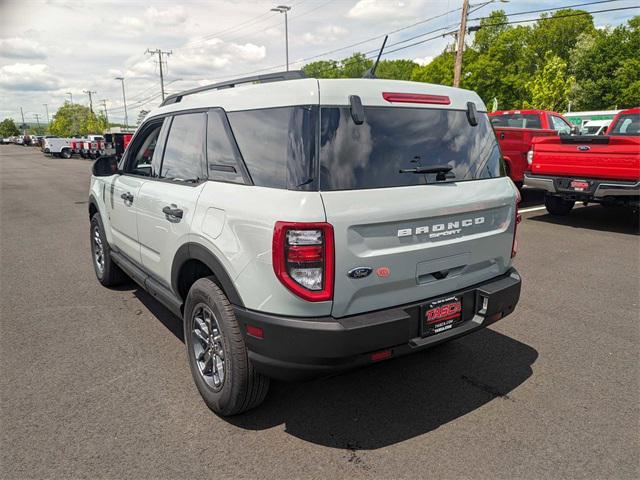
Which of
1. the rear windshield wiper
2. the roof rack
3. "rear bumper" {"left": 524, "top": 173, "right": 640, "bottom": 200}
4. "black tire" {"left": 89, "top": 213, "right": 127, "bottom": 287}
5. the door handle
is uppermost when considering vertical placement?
the roof rack

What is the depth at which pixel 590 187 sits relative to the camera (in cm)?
775

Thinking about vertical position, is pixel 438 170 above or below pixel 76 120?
below

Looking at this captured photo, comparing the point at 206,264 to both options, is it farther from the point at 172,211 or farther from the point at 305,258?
the point at 305,258

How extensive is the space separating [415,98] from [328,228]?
105 centimetres

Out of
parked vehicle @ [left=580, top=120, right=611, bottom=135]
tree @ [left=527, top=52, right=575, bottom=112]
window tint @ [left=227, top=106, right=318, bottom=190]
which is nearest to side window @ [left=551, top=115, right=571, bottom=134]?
parked vehicle @ [left=580, top=120, right=611, bottom=135]

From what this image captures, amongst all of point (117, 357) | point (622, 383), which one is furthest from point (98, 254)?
point (622, 383)

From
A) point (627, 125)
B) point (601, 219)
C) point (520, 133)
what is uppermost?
point (627, 125)

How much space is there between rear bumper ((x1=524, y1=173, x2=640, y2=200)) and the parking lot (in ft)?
10.4

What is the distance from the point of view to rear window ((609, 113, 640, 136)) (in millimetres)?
8609

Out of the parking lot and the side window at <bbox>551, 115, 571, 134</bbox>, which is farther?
the side window at <bbox>551, 115, 571, 134</bbox>

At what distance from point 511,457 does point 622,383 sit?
133 centimetres

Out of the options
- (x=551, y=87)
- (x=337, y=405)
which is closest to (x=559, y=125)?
(x=337, y=405)

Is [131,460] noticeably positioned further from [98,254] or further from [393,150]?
[98,254]

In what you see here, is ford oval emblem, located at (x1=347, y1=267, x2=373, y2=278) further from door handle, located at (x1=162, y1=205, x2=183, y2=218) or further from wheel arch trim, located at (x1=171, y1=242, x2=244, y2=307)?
door handle, located at (x1=162, y1=205, x2=183, y2=218)
